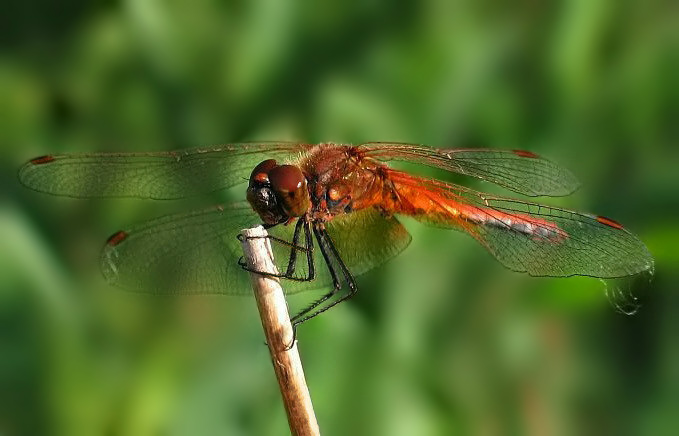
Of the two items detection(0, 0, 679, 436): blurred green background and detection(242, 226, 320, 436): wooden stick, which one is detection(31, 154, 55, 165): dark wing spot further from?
detection(242, 226, 320, 436): wooden stick

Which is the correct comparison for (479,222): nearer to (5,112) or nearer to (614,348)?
(614,348)

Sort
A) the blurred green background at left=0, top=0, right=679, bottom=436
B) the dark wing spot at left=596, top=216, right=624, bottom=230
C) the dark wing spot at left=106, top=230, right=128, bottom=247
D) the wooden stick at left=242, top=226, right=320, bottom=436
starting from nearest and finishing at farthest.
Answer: the wooden stick at left=242, top=226, right=320, bottom=436 < the dark wing spot at left=596, top=216, right=624, bottom=230 < the dark wing spot at left=106, top=230, right=128, bottom=247 < the blurred green background at left=0, top=0, right=679, bottom=436

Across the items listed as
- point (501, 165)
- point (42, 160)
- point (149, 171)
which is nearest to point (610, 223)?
point (501, 165)

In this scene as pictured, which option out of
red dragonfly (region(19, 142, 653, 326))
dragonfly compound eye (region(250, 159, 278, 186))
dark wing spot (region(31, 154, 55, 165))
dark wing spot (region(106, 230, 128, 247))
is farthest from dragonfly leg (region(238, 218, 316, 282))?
dark wing spot (region(31, 154, 55, 165))

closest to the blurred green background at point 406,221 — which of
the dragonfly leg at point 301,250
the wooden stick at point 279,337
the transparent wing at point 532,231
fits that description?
the dragonfly leg at point 301,250

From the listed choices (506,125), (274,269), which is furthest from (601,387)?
(274,269)

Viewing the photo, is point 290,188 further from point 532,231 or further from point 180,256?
point 532,231

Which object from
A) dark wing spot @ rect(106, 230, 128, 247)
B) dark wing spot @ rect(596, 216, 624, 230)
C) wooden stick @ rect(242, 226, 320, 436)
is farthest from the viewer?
dark wing spot @ rect(106, 230, 128, 247)
